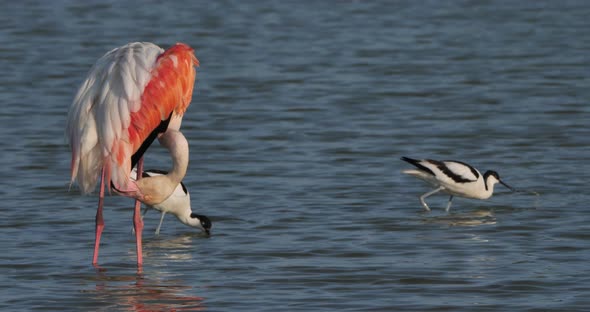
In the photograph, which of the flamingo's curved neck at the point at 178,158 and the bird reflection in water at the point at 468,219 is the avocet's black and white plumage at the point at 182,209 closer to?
the flamingo's curved neck at the point at 178,158

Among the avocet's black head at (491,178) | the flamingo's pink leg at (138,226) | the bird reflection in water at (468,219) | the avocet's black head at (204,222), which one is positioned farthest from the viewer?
the avocet's black head at (491,178)

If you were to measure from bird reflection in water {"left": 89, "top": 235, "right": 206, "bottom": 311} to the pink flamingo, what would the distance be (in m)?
0.54

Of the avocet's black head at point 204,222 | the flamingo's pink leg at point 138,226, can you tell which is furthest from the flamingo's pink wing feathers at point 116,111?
the avocet's black head at point 204,222

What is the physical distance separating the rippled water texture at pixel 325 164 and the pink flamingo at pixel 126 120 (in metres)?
0.67

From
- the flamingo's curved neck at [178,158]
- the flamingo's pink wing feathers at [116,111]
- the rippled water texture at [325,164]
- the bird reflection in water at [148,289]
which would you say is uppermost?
the flamingo's pink wing feathers at [116,111]

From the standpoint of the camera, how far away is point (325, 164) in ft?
44.9

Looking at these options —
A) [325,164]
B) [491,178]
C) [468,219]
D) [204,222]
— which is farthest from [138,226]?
[325,164]

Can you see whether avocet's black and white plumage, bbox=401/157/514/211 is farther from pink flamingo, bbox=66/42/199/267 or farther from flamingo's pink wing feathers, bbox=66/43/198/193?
flamingo's pink wing feathers, bbox=66/43/198/193

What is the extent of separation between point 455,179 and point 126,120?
4.04m

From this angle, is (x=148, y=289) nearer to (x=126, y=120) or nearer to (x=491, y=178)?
(x=126, y=120)

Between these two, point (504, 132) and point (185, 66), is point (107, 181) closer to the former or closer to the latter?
point (185, 66)

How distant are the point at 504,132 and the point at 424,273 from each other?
20.7 feet

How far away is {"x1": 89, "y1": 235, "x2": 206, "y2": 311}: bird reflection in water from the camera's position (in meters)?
8.38

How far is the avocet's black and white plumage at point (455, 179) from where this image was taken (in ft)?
39.2
